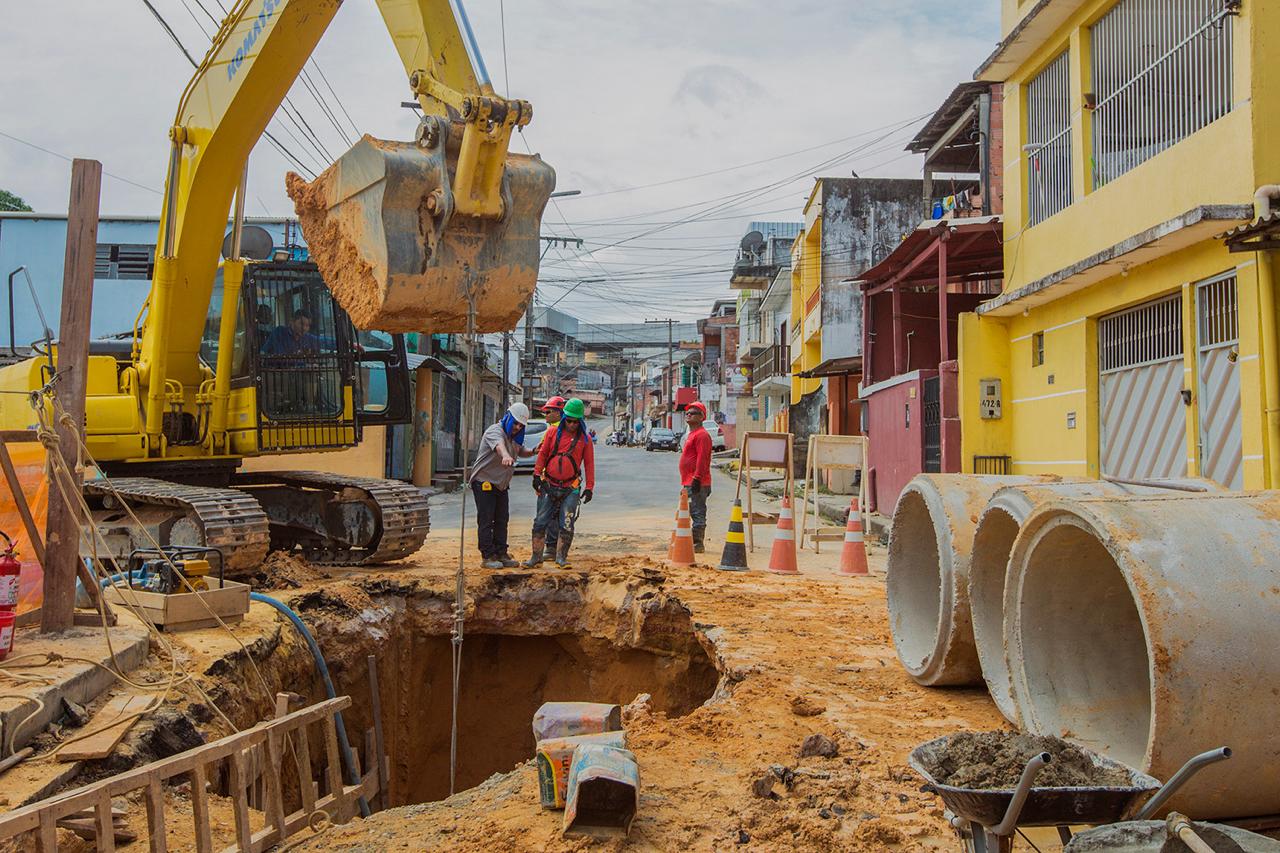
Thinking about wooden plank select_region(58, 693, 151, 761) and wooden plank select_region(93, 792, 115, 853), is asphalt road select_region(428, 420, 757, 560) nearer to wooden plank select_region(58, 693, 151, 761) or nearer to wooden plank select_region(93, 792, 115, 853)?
wooden plank select_region(58, 693, 151, 761)

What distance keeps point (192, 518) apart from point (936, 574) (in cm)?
630

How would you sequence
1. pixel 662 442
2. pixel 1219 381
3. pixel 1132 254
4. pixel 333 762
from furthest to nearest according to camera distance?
pixel 662 442 < pixel 1132 254 < pixel 1219 381 < pixel 333 762

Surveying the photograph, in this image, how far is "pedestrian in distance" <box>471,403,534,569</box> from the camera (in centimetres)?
1047

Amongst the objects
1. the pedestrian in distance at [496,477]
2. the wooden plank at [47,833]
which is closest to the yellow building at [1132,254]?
the pedestrian in distance at [496,477]

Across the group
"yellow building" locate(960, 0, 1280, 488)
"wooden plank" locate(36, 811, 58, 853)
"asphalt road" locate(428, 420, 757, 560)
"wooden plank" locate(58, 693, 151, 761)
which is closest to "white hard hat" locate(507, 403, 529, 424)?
"asphalt road" locate(428, 420, 757, 560)

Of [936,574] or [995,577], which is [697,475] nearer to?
[936,574]

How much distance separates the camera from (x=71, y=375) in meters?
6.12

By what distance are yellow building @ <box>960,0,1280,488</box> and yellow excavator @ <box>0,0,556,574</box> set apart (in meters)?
6.06

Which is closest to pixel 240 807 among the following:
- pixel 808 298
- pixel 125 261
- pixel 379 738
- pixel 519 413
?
pixel 379 738

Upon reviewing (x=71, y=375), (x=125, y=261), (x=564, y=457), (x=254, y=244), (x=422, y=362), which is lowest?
(x=564, y=457)

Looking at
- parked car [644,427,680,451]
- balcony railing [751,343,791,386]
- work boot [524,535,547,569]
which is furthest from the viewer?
parked car [644,427,680,451]

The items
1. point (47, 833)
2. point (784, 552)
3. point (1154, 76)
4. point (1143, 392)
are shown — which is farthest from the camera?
point (784, 552)

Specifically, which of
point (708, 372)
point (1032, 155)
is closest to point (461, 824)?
point (1032, 155)

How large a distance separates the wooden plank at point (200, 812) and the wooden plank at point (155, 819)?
0.17 m
